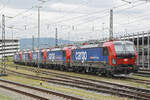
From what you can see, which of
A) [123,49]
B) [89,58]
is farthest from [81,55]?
[123,49]

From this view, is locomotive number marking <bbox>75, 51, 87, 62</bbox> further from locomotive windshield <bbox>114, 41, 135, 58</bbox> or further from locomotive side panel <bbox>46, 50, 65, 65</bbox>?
locomotive windshield <bbox>114, 41, 135, 58</bbox>

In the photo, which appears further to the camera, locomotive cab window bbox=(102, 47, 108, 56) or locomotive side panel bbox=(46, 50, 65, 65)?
locomotive side panel bbox=(46, 50, 65, 65)

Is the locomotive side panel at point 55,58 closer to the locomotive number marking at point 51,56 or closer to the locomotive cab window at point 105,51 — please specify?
the locomotive number marking at point 51,56

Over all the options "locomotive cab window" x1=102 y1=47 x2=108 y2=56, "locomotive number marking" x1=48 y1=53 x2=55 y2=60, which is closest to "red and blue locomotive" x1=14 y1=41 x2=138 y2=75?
"locomotive cab window" x1=102 y1=47 x2=108 y2=56

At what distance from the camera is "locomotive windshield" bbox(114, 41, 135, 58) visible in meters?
22.2

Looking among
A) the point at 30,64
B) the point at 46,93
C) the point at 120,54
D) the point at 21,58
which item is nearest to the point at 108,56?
the point at 120,54

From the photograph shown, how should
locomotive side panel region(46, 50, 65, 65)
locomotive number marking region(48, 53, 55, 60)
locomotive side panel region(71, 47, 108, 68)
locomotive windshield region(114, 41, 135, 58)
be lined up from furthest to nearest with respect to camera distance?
locomotive number marking region(48, 53, 55, 60) < locomotive side panel region(46, 50, 65, 65) < locomotive side panel region(71, 47, 108, 68) < locomotive windshield region(114, 41, 135, 58)

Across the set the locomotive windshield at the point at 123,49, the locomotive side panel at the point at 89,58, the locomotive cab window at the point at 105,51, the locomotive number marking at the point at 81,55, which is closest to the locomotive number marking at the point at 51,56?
the locomotive side panel at the point at 89,58

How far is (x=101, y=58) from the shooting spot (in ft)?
78.7

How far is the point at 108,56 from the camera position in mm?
22688

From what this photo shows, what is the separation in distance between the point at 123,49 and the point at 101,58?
8.54ft

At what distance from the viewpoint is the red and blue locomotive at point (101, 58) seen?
869 inches

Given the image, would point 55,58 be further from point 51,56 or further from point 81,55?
point 81,55

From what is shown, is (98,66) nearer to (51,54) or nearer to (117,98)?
(117,98)
